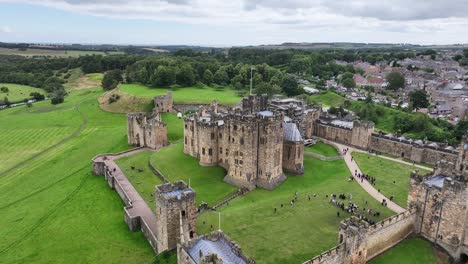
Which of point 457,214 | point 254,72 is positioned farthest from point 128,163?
point 254,72

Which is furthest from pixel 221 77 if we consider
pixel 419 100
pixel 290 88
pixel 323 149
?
pixel 323 149

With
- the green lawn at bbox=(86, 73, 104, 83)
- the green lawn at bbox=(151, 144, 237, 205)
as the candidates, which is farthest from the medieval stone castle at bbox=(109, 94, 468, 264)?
the green lawn at bbox=(86, 73, 104, 83)

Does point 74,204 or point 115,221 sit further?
point 74,204

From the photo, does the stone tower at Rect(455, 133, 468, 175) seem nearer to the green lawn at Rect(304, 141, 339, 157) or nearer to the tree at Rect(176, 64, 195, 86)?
the green lawn at Rect(304, 141, 339, 157)

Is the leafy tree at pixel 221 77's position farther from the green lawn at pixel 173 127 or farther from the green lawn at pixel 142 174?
the green lawn at pixel 142 174

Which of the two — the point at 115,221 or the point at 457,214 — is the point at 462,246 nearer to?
the point at 457,214

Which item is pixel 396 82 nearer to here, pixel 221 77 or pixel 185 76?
pixel 221 77
